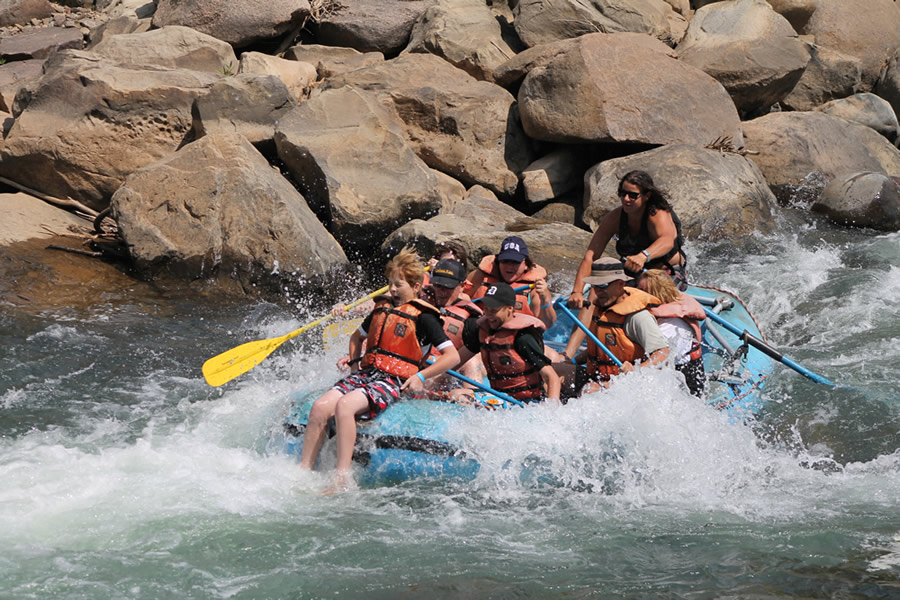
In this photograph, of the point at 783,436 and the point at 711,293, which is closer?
the point at 783,436

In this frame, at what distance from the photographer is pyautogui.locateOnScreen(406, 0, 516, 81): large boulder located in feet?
40.3

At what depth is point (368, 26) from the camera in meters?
13.0

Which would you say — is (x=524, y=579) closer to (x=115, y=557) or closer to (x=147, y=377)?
(x=115, y=557)

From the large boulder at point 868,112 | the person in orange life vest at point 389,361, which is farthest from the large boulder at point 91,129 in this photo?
the large boulder at point 868,112

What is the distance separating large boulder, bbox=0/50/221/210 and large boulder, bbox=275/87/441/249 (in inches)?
48.4

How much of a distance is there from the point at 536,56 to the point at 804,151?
10.6ft

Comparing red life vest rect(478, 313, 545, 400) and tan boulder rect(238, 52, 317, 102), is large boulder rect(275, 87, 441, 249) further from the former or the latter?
red life vest rect(478, 313, 545, 400)

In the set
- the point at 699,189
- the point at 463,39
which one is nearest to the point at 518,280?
the point at 699,189

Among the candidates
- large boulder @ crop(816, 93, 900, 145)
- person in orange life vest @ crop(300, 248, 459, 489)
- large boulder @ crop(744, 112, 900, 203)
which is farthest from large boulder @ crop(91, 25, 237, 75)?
large boulder @ crop(816, 93, 900, 145)

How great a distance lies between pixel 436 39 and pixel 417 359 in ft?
25.9

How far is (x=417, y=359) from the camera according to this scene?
530 cm

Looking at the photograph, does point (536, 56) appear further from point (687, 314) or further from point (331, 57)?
point (687, 314)

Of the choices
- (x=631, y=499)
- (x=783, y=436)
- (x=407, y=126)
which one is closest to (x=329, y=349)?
(x=631, y=499)

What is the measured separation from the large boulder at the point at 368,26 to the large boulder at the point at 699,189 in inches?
158
